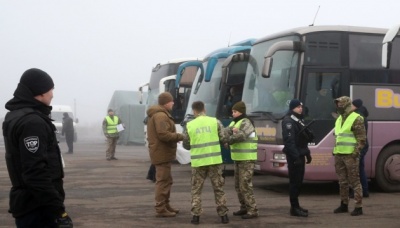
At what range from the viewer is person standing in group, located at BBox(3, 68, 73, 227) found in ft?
12.8

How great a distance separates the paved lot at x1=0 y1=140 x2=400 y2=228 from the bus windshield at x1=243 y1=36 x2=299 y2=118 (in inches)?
69.3

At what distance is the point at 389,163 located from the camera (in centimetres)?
1190

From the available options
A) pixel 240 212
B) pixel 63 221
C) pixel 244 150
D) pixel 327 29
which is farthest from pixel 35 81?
pixel 327 29

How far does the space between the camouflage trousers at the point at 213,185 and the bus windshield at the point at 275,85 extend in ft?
10.4

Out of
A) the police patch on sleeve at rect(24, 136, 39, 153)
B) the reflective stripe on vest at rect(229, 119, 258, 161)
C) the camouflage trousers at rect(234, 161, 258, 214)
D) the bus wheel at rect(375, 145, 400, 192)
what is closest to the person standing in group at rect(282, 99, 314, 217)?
the reflective stripe on vest at rect(229, 119, 258, 161)

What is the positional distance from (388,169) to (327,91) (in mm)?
2107

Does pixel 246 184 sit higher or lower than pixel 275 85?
lower

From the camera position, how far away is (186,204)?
10.4 m

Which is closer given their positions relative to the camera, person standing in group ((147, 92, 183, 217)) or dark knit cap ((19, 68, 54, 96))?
dark knit cap ((19, 68, 54, 96))

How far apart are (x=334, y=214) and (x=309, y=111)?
2.58 metres

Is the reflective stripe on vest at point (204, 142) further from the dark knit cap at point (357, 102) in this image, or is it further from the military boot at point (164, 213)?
the dark knit cap at point (357, 102)

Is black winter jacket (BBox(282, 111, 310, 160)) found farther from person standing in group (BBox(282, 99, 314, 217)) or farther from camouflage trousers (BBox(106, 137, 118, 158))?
camouflage trousers (BBox(106, 137, 118, 158))

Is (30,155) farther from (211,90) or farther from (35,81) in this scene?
(211,90)

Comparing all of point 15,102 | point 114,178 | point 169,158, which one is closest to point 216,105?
point 114,178
